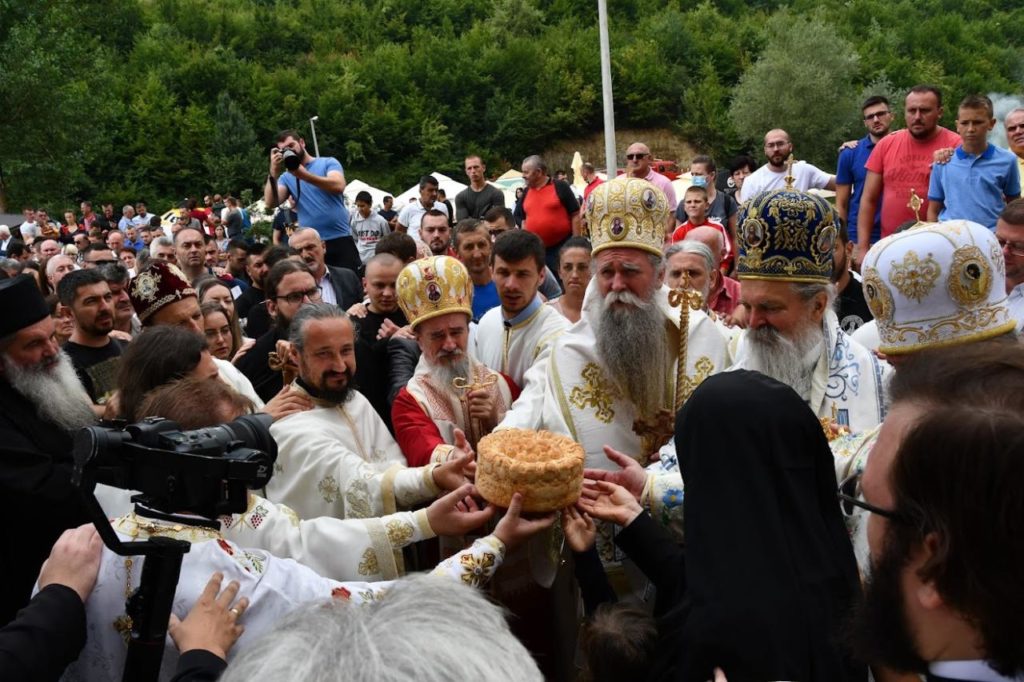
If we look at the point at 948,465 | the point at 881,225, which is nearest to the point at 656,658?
the point at 948,465

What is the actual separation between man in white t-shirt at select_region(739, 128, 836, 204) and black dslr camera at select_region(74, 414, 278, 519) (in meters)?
7.51

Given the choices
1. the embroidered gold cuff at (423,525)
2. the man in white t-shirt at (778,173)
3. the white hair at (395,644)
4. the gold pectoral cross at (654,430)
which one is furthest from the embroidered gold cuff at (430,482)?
the man in white t-shirt at (778,173)

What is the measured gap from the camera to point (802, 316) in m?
3.37

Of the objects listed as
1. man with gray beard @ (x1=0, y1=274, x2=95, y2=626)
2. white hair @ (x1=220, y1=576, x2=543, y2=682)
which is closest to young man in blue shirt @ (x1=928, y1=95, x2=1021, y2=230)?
man with gray beard @ (x1=0, y1=274, x2=95, y2=626)

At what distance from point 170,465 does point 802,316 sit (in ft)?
7.64

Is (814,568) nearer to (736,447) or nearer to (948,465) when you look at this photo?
(736,447)

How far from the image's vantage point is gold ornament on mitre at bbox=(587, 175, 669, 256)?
3914 mm

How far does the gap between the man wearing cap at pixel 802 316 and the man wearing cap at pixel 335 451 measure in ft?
3.92

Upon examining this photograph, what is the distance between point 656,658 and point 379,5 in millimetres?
68099

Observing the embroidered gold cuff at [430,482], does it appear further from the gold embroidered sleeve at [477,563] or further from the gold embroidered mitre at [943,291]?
the gold embroidered mitre at [943,291]

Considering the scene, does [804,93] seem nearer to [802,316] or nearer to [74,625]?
[802,316]

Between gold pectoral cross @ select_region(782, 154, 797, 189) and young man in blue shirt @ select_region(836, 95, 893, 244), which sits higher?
gold pectoral cross @ select_region(782, 154, 797, 189)

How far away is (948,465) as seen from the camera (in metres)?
1.33

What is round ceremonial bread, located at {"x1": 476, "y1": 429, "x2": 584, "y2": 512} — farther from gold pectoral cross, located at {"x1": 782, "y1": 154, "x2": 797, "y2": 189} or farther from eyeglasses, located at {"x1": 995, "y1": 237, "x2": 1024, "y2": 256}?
eyeglasses, located at {"x1": 995, "y1": 237, "x2": 1024, "y2": 256}
